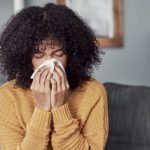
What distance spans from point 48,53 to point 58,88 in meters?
0.10

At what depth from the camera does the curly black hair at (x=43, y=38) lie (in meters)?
1.02

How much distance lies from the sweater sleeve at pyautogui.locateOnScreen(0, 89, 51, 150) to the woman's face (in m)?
0.14

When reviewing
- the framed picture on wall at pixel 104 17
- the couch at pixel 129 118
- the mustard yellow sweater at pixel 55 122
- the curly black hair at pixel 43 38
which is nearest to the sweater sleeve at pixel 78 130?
the mustard yellow sweater at pixel 55 122

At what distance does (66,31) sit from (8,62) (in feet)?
0.70

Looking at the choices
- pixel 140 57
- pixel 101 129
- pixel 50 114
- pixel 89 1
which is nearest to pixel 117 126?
pixel 101 129

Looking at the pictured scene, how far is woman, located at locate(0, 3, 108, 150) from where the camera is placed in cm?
100

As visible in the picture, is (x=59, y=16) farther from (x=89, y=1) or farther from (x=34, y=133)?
(x=89, y=1)

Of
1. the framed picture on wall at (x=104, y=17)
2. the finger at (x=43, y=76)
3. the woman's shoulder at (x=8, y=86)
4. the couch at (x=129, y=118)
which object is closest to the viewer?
the finger at (x=43, y=76)

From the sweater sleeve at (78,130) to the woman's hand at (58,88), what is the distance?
2 cm

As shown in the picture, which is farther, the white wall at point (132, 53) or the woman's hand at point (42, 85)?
the white wall at point (132, 53)

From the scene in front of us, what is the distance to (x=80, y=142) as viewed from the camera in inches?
41.0

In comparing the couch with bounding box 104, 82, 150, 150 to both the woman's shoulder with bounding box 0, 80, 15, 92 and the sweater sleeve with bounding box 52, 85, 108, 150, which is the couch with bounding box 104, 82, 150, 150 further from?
the woman's shoulder with bounding box 0, 80, 15, 92

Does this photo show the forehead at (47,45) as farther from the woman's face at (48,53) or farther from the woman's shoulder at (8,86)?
the woman's shoulder at (8,86)

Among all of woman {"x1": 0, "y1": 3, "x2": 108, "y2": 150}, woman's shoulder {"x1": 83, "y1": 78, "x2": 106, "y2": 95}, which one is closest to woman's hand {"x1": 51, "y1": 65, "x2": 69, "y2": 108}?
woman {"x1": 0, "y1": 3, "x2": 108, "y2": 150}
